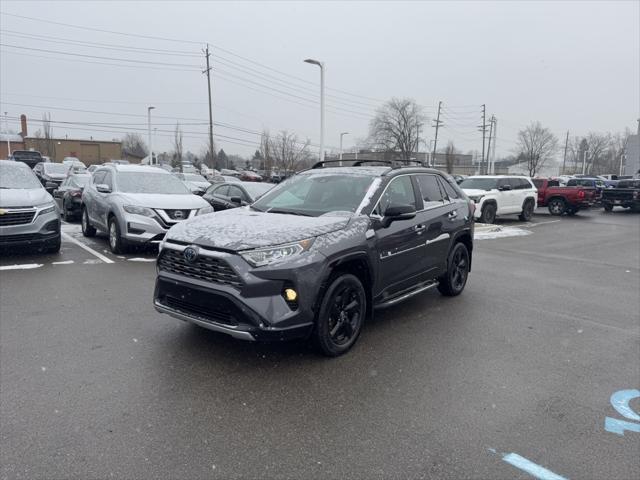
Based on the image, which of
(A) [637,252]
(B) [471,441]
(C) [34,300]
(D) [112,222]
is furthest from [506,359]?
(A) [637,252]

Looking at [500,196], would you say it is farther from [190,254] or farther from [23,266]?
[190,254]

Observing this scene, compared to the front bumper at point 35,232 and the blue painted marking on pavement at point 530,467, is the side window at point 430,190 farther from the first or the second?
the front bumper at point 35,232

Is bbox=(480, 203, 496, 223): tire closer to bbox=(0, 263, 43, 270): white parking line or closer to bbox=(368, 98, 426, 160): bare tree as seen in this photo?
bbox=(0, 263, 43, 270): white parking line

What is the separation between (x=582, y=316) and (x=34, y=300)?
695cm

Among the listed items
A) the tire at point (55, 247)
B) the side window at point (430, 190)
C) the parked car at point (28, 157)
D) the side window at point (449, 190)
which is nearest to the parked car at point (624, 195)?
the side window at point (449, 190)

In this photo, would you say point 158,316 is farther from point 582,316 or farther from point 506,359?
point 582,316

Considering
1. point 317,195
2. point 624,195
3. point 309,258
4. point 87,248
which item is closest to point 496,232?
point 317,195

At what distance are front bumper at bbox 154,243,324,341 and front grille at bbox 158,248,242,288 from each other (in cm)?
1

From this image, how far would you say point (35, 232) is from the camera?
26.6 ft

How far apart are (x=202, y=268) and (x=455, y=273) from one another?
3.98 metres

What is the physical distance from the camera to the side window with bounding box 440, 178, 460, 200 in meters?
6.50

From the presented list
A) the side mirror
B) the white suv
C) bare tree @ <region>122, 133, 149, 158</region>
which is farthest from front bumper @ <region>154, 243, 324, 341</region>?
bare tree @ <region>122, 133, 149, 158</region>

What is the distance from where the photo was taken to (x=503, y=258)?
10.2m

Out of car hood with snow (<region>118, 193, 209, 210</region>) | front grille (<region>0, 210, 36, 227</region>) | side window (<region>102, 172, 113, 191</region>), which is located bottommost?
front grille (<region>0, 210, 36, 227</region>)
